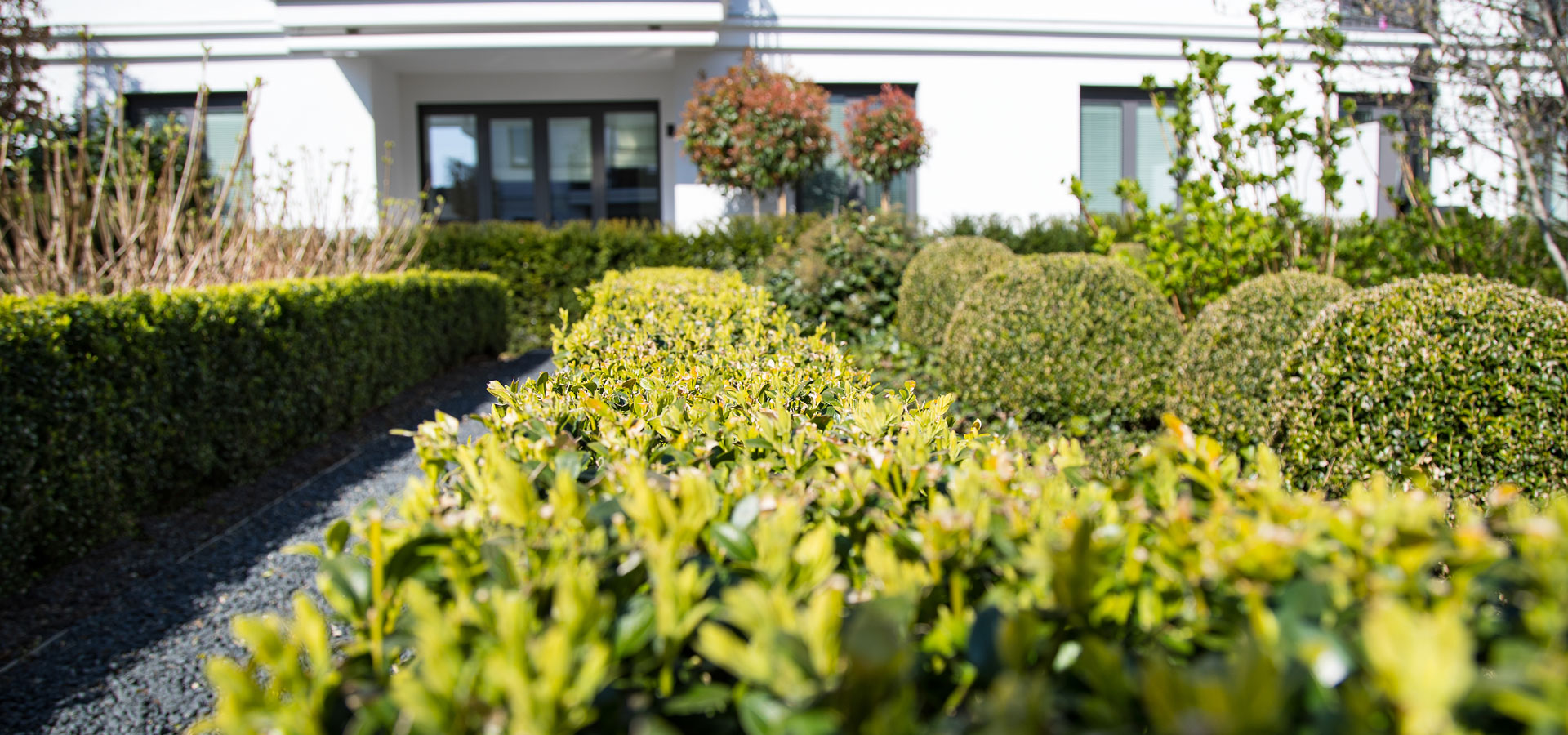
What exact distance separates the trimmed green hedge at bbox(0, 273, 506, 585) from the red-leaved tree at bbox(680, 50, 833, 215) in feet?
18.2

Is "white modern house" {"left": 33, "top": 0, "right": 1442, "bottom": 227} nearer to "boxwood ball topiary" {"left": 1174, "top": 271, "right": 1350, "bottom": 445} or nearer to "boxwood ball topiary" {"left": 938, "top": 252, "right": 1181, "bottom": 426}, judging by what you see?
"boxwood ball topiary" {"left": 938, "top": 252, "right": 1181, "bottom": 426}

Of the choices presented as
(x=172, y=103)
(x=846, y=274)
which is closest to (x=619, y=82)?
(x=172, y=103)

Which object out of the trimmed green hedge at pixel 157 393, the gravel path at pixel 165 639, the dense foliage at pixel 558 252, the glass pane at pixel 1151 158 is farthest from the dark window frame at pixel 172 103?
the glass pane at pixel 1151 158

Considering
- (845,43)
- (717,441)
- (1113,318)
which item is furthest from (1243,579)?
(845,43)

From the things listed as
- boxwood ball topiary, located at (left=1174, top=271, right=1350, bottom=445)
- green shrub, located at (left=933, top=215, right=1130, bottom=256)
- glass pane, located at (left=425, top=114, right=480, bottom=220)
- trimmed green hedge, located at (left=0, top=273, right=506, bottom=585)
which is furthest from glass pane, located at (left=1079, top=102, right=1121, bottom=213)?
trimmed green hedge, located at (left=0, top=273, right=506, bottom=585)

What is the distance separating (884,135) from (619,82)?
4457 mm

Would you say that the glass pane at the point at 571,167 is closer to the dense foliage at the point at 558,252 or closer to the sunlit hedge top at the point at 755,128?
the dense foliage at the point at 558,252

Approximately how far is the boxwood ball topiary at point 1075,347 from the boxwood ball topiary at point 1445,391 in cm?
167

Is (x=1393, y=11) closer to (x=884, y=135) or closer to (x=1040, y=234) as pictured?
(x=1040, y=234)

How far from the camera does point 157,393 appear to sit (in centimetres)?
477

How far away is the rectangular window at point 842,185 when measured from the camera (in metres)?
13.8

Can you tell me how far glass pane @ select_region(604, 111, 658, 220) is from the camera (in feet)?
47.6

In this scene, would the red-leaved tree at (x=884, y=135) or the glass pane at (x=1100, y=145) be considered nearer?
the red-leaved tree at (x=884, y=135)

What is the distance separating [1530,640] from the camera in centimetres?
96
